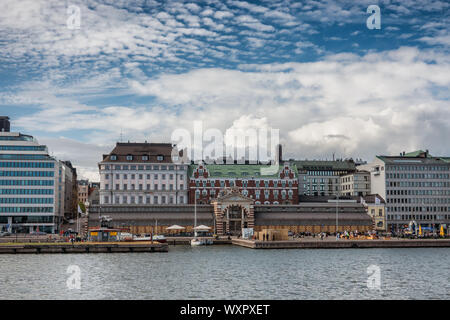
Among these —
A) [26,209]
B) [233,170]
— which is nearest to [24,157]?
[26,209]

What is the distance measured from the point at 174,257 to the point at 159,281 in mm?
30401

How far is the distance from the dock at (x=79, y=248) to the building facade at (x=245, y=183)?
62.9m

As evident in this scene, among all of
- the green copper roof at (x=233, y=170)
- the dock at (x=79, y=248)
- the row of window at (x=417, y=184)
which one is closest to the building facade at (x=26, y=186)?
the green copper roof at (x=233, y=170)

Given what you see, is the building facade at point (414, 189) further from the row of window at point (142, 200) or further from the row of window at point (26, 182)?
the row of window at point (26, 182)

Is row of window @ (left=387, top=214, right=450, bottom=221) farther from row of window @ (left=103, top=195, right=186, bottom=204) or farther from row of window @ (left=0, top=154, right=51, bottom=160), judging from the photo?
row of window @ (left=0, top=154, right=51, bottom=160)

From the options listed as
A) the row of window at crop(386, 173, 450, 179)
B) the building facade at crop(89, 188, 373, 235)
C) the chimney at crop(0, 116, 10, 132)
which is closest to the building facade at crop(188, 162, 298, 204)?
the building facade at crop(89, 188, 373, 235)

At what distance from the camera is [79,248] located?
10488 cm

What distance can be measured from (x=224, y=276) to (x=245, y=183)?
10528 cm

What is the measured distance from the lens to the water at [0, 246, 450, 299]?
5550 centimetres

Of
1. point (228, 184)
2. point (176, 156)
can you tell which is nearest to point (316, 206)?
point (228, 184)
